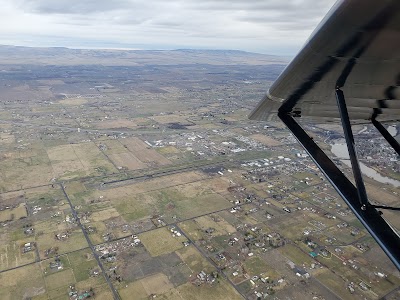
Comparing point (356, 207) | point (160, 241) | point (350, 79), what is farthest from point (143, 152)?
point (350, 79)

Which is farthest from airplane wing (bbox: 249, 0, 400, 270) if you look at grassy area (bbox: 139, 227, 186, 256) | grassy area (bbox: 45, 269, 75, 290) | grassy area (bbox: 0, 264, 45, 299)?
grassy area (bbox: 139, 227, 186, 256)

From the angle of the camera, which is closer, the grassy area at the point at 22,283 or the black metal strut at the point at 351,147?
the black metal strut at the point at 351,147

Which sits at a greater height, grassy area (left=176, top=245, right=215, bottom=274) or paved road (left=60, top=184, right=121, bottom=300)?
grassy area (left=176, top=245, right=215, bottom=274)

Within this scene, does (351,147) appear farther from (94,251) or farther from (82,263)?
(94,251)

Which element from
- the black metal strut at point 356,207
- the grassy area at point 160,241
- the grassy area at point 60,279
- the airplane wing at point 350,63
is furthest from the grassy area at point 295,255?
the airplane wing at point 350,63

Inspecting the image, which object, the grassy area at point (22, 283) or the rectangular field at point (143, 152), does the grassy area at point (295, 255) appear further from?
the rectangular field at point (143, 152)

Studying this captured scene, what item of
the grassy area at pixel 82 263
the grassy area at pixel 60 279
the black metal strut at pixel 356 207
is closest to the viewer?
the black metal strut at pixel 356 207

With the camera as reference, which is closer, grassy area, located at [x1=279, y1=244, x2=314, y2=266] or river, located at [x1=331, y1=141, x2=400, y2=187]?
grassy area, located at [x1=279, y1=244, x2=314, y2=266]

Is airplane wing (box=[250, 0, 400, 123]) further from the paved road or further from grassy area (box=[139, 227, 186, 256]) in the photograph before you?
grassy area (box=[139, 227, 186, 256])

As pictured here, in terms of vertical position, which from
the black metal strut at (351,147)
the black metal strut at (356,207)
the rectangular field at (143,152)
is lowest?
the rectangular field at (143,152)
